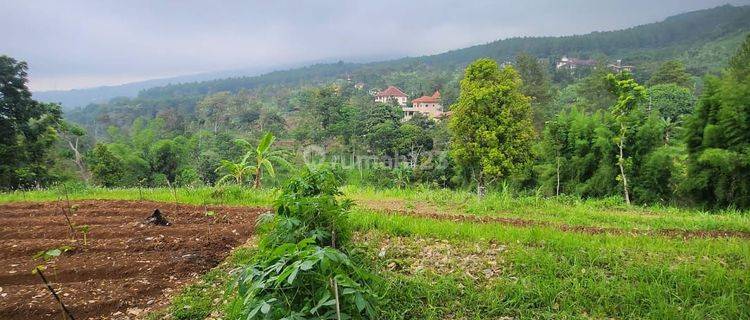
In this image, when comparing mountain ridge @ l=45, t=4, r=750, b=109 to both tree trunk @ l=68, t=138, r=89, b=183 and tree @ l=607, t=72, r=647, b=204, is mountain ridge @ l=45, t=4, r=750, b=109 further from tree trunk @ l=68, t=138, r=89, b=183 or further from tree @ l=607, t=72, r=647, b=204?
tree trunk @ l=68, t=138, r=89, b=183

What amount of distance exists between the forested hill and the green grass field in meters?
85.8

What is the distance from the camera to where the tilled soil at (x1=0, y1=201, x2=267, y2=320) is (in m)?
3.59

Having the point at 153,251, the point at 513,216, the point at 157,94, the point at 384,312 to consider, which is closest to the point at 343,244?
the point at 384,312

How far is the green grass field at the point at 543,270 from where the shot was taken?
3.33 metres

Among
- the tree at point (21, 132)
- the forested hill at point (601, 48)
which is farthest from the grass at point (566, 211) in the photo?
the forested hill at point (601, 48)

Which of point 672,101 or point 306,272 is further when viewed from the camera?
point 672,101

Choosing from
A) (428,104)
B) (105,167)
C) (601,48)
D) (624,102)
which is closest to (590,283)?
(624,102)

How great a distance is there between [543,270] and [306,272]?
2515 millimetres

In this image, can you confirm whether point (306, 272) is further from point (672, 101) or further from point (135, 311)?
point (672, 101)

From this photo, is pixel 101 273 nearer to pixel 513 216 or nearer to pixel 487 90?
pixel 513 216

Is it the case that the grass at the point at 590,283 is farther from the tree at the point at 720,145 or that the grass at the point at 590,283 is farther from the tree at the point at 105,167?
the tree at the point at 105,167

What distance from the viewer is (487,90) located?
15.6 m

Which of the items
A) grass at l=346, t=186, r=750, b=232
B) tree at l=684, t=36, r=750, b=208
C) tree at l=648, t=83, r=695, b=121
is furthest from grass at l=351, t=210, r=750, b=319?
tree at l=648, t=83, r=695, b=121

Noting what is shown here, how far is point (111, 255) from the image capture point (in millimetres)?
4621
